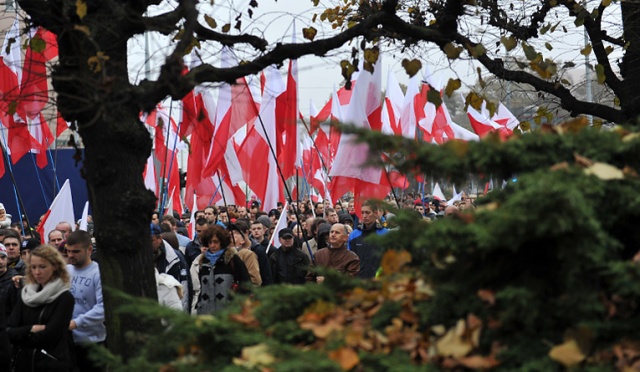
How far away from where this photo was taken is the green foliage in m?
2.90

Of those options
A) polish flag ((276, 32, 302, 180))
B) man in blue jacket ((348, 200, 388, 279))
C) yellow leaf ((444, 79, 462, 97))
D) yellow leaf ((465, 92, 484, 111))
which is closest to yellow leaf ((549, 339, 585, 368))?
yellow leaf ((444, 79, 462, 97))

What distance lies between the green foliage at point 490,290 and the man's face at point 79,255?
532 cm

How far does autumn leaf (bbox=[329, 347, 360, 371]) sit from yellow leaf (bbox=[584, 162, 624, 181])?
92 cm

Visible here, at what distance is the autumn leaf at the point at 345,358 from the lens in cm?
301

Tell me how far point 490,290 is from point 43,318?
5540mm

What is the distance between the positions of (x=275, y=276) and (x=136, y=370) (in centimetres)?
947

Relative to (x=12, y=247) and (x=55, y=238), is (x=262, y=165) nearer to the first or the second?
(x=55, y=238)

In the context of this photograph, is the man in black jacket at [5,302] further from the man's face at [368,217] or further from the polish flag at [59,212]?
the polish flag at [59,212]

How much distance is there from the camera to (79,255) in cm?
880

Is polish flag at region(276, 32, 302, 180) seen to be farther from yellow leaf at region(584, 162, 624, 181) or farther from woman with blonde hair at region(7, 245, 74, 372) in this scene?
yellow leaf at region(584, 162, 624, 181)

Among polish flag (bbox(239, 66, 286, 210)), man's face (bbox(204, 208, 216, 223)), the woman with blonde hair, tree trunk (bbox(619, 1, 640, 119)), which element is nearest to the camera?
the woman with blonde hair

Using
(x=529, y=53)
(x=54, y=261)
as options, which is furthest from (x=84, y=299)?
(x=529, y=53)

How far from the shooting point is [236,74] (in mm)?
5922

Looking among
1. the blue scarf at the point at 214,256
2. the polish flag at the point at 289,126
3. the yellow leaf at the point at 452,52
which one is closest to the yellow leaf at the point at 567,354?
the yellow leaf at the point at 452,52
